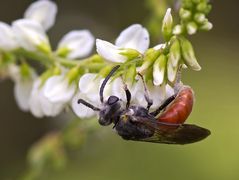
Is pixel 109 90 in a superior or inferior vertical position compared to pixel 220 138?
superior

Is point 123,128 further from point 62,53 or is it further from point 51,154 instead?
point 51,154

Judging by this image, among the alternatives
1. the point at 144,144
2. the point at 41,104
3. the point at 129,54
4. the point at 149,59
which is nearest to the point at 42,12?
the point at 41,104

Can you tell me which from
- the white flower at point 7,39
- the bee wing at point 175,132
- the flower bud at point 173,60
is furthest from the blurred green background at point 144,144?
the flower bud at point 173,60

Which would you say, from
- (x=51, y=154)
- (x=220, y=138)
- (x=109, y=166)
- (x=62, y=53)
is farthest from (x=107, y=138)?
(x=62, y=53)

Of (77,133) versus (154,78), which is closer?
(154,78)

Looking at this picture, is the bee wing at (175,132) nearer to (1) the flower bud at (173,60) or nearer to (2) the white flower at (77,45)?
(1) the flower bud at (173,60)

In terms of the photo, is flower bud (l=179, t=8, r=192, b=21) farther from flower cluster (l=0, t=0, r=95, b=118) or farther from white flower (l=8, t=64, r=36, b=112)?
white flower (l=8, t=64, r=36, b=112)

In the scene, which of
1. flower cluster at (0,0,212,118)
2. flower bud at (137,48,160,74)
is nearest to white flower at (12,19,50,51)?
flower cluster at (0,0,212,118)
